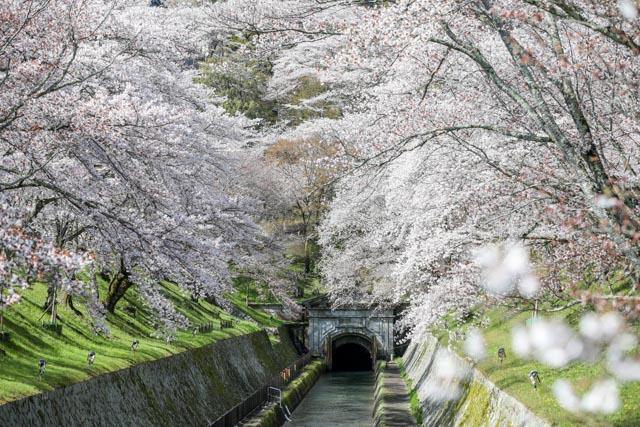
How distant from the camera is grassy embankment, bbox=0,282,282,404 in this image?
13.9 metres

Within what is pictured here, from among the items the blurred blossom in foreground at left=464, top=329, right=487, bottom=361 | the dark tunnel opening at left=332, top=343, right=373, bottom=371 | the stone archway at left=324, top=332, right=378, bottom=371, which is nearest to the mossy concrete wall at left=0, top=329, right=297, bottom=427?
the blurred blossom in foreground at left=464, top=329, right=487, bottom=361

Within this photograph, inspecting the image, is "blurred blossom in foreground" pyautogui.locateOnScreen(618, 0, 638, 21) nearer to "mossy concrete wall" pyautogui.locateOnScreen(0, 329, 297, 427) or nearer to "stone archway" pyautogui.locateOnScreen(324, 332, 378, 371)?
"mossy concrete wall" pyautogui.locateOnScreen(0, 329, 297, 427)

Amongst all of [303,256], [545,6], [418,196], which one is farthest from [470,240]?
[303,256]

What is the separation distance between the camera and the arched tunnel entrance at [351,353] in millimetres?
54438

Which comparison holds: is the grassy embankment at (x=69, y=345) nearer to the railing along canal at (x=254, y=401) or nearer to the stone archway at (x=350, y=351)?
the railing along canal at (x=254, y=401)

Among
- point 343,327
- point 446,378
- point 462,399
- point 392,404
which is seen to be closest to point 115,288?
point 462,399

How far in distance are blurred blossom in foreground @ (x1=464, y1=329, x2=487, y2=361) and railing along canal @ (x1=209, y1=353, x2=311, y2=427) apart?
7412 mm

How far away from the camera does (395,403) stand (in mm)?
29859

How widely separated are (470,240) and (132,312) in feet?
51.2

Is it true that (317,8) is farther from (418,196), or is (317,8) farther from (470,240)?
(418,196)

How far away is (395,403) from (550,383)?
16225mm

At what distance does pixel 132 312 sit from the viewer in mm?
26844

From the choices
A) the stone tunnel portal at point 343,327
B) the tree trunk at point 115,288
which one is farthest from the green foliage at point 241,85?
the tree trunk at point 115,288

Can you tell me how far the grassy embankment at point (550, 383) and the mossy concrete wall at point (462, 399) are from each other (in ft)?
0.67
